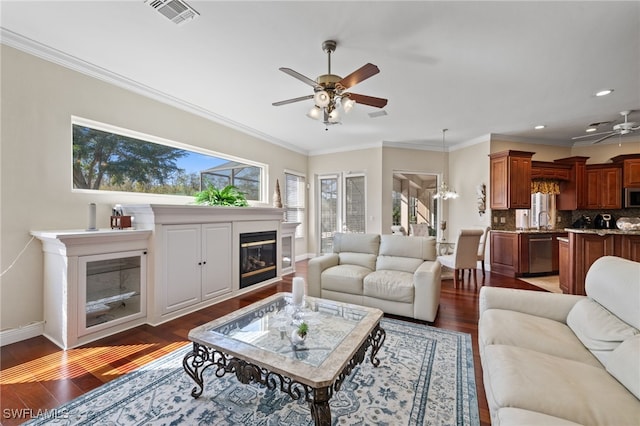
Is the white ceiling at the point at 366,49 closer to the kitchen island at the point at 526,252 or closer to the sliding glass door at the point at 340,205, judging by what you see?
the kitchen island at the point at 526,252

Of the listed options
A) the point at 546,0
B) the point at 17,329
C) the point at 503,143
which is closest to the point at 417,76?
the point at 546,0

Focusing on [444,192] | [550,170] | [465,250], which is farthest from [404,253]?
[550,170]

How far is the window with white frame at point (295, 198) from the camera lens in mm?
6656

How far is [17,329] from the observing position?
2.59m

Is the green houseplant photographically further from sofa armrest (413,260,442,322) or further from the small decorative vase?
sofa armrest (413,260,442,322)

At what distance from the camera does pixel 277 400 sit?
71.6 inches

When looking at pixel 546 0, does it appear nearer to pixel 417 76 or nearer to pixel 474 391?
pixel 417 76

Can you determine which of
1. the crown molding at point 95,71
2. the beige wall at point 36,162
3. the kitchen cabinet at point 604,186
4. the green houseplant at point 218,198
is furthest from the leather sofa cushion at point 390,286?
the kitchen cabinet at point 604,186

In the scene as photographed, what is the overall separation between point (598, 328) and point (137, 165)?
480 cm

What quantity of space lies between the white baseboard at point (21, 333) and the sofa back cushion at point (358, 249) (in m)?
3.45

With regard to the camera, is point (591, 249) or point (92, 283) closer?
point (92, 283)

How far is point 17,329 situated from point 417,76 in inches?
199

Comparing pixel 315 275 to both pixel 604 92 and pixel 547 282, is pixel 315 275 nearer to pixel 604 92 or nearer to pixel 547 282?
pixel 547 282

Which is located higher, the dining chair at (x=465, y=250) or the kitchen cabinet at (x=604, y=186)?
the kitchen cabinet at (x=604, y=186)
